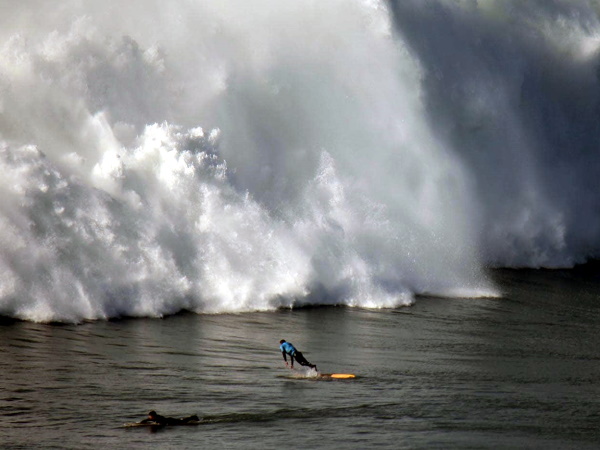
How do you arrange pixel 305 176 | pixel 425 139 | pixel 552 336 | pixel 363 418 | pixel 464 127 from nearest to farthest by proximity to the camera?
1. pixel 363 418
2. pixel 552 336
3. pixel 305 176
4. pixel 425 139
5. pixel 464 127

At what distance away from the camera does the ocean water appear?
16.9m

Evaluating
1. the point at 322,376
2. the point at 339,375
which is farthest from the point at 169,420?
the point at 339,375

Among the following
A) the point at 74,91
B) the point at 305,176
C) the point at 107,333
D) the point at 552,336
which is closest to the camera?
the point at 107,333

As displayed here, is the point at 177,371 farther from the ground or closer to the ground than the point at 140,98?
closer to the ground

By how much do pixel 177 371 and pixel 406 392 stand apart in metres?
3.73

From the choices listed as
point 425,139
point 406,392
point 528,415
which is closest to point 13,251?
point 406,392

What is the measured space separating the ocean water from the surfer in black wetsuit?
18 cm

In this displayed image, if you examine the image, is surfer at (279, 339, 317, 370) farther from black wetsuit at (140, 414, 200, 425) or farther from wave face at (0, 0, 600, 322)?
wave face at (0, 0, 600, 322)

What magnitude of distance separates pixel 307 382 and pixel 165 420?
3.82 m

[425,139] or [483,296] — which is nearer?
[483,296]

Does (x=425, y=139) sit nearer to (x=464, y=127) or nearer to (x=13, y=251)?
(x=464, y=127)

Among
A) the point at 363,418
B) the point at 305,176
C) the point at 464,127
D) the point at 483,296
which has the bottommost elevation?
the point at 363,418

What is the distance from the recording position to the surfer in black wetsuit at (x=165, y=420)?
664 inches

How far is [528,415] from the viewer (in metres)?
18.5
